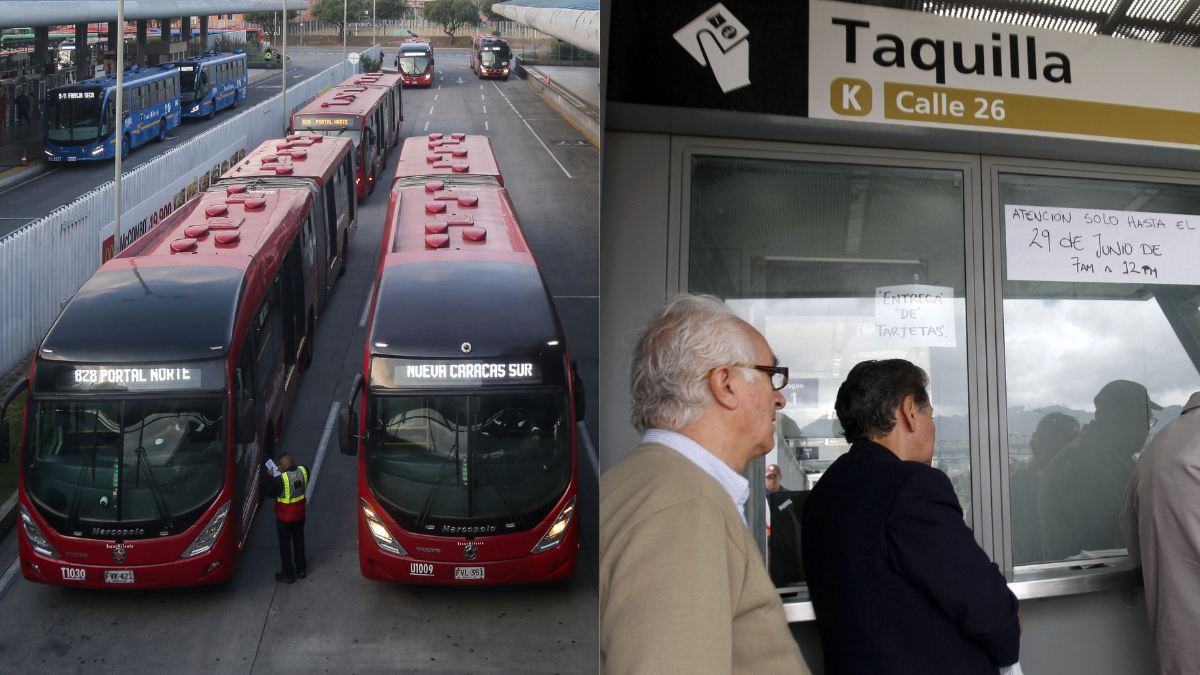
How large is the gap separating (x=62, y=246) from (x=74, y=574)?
521 millimetres

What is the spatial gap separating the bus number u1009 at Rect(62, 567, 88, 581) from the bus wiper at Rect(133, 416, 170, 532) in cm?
14

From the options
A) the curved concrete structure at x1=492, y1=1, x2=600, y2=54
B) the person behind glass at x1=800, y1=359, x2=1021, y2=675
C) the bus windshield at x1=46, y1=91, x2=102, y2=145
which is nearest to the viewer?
the bus windshield at x1=46, y1=91, x2=102, y2=145

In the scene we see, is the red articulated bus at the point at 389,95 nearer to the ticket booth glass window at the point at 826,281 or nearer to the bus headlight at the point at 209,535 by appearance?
the bus headlight at the point at 209,535

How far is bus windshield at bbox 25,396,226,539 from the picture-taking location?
4.42 ft

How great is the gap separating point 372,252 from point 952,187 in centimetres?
311

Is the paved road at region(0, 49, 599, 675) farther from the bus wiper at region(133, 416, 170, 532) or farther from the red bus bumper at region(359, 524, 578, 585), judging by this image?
the bus wiper at region(133, 416, 170, 532)

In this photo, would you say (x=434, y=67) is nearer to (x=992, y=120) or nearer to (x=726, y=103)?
(x=726, y=103)

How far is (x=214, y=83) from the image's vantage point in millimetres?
1699

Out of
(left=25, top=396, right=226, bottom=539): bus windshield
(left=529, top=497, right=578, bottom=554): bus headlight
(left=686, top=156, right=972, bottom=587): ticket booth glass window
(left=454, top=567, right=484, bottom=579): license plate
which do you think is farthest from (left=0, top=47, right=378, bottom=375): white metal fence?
(left=686, top=156, right=972, bottom=587): ticket booth glass window

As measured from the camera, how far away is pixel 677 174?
345cm

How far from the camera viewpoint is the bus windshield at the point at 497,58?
194 centimetres

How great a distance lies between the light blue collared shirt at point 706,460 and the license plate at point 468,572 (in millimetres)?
393

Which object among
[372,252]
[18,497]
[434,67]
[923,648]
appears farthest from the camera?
[923,648]

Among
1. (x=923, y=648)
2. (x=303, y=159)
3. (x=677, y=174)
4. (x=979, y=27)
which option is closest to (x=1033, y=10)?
(x=979, y=27)
